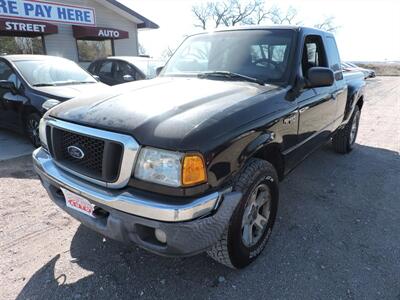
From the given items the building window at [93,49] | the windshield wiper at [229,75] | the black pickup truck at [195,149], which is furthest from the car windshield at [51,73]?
the building window at [93,49]

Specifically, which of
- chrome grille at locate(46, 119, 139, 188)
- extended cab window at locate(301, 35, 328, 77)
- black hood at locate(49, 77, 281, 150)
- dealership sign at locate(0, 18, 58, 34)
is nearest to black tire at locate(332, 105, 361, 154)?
extended cab window at locate(301, 35, 328, 77)

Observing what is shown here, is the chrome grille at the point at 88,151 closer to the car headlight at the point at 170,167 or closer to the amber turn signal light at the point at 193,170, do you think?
the car headlight at the point at 170,167

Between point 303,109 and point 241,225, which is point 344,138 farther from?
point 241,225

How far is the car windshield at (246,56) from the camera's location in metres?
3.17

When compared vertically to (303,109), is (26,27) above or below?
above

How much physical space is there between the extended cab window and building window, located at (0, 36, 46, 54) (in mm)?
11728

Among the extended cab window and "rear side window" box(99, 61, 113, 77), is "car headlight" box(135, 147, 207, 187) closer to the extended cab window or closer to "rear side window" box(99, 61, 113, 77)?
the extended cab window

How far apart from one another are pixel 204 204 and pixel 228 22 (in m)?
47.4

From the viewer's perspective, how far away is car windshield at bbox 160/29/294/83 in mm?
3166

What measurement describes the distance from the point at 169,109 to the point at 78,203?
926mm

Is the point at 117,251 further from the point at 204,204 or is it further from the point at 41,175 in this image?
the point at 204,204

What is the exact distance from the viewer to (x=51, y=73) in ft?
19.7

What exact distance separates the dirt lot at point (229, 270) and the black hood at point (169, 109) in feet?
3.83

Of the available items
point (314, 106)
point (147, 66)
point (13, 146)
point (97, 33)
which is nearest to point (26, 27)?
point (97, 33)
